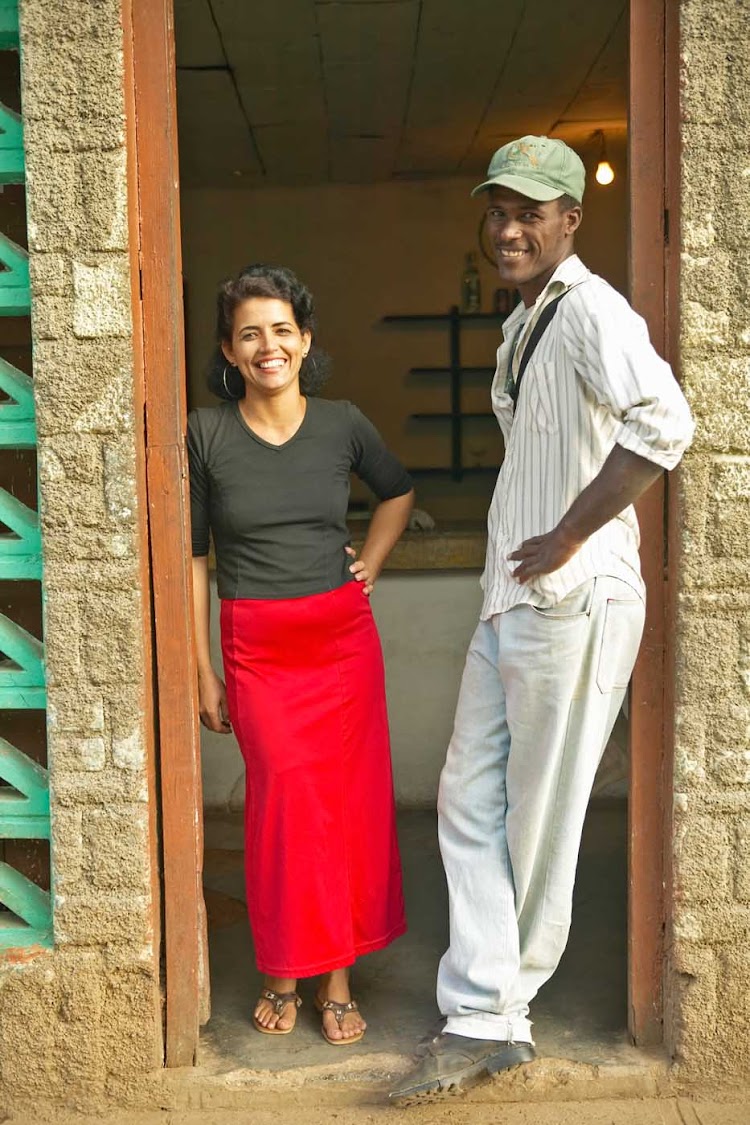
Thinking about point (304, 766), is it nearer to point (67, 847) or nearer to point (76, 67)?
point (67, 847)

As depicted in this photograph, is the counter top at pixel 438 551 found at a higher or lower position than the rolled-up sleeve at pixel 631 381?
lower

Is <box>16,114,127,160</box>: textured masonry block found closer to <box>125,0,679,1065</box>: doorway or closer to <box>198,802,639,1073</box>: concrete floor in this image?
<box>125,0,679,1065</box>: doorway

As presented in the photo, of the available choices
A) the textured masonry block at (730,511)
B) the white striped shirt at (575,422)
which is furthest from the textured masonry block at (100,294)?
the textured masonry block at (730,511)

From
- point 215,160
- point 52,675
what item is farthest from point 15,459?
point 215,160

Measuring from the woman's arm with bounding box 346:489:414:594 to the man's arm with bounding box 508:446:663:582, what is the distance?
28.0 inches

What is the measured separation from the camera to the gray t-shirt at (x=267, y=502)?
3203 mm

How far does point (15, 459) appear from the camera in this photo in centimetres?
319

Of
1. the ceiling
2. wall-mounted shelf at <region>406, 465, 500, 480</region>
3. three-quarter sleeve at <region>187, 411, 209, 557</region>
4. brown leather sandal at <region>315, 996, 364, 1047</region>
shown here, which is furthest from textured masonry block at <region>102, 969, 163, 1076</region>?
wall-mounted shelf at <region>406, 465, 500, 480</region>

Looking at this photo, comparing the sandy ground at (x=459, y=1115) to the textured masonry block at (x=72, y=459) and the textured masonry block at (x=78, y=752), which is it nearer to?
the textured masonry block at (x=78, y=752)

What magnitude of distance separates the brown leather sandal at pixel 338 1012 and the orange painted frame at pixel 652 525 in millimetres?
729

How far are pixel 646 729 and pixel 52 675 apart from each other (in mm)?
1461

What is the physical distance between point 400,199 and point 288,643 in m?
6.70

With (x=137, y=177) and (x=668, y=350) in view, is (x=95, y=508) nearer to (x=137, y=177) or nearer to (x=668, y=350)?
(x=137, y=177)

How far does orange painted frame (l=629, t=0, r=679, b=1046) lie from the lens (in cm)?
295
